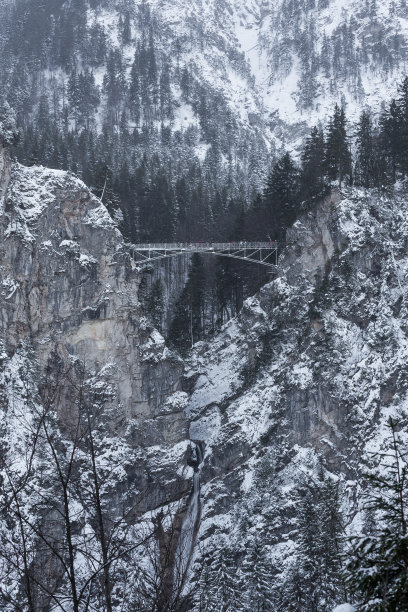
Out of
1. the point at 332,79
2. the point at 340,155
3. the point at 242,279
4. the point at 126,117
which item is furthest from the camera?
the point at 332,79

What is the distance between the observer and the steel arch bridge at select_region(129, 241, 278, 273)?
56.7m

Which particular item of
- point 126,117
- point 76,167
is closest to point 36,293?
point 76,167

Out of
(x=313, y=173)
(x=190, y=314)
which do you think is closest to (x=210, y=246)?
(x=190, y=314)

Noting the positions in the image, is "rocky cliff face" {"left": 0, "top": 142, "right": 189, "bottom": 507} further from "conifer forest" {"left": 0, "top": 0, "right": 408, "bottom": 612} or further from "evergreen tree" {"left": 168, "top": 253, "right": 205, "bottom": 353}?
"evergreen tree" {"left": 168, "top": 253, "right": 205, "bottom": 353}

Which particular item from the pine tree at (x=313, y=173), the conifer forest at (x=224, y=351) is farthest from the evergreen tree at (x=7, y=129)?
the pine tree at (x=313, y=173)

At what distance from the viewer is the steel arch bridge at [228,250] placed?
56.7 meters

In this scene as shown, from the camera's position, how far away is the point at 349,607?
24.9 feet

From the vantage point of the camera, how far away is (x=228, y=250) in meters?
60.2

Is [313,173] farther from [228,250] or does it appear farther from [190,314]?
[190,314]

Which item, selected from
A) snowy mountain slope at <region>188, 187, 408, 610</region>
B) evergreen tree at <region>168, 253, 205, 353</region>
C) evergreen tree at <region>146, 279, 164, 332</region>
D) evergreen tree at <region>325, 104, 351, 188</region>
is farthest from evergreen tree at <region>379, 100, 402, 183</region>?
evergreen tree at <region>146, 279, 164, 332</region>

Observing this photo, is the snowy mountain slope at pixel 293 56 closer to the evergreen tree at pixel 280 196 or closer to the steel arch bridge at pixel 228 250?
the evergreen tree at pixel 280 196

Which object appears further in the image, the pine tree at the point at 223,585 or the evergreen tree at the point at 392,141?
the evergreen tree at the point at 392,141

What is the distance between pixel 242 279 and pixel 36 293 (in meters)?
19.0

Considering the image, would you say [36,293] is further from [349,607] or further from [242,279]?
[349,607]
